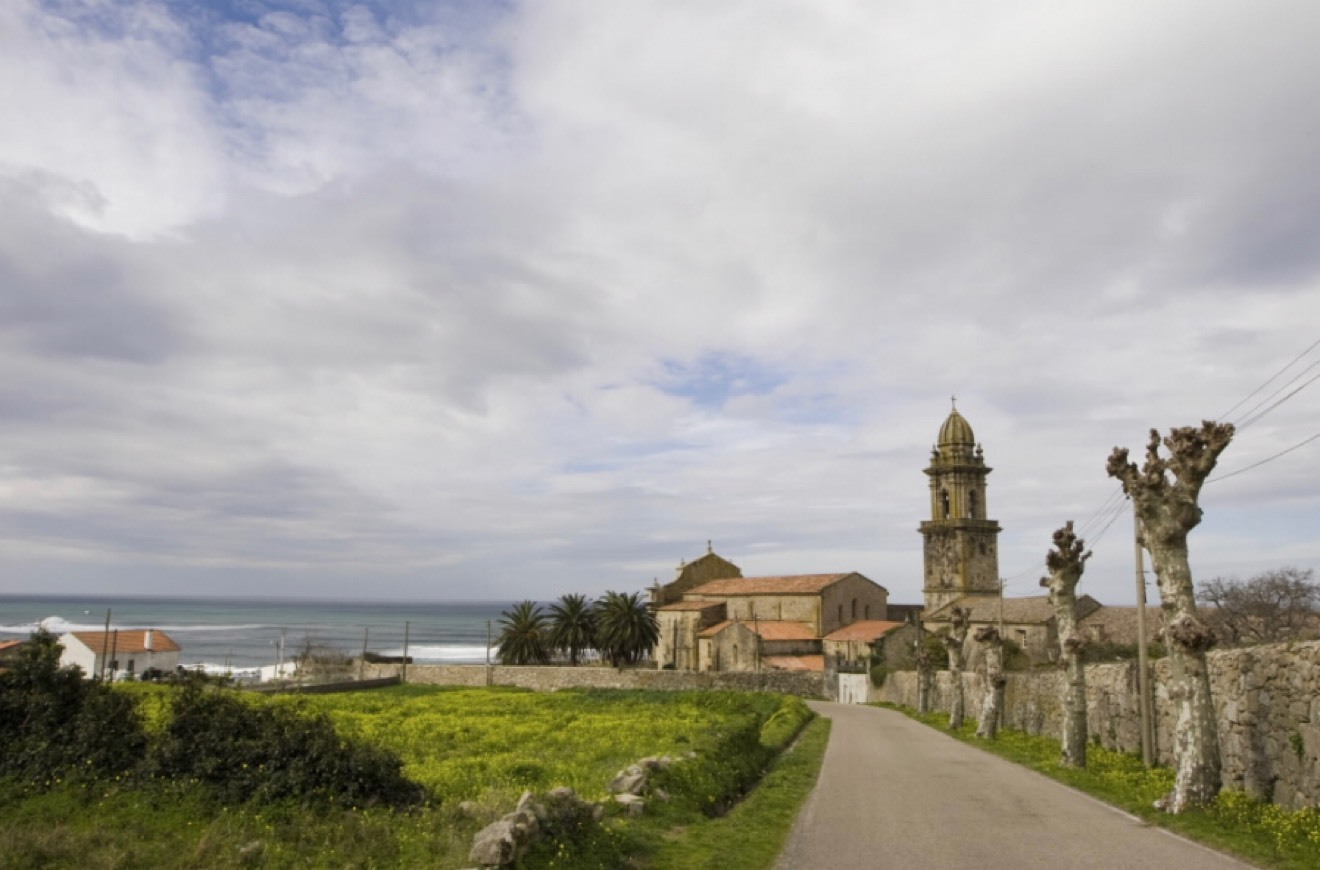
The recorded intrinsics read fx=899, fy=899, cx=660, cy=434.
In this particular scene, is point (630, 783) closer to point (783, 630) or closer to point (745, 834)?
point (745, 834)

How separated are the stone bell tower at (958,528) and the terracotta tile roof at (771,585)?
8090 millimetres

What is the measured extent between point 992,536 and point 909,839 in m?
79.6

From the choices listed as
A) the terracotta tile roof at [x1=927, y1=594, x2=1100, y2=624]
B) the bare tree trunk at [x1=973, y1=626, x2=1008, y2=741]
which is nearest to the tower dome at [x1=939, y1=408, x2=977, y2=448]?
the terracotta tile roof at [x1=927, y1=594, x2=1100, y2=624]

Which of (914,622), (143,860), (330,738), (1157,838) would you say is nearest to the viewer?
(143,860)

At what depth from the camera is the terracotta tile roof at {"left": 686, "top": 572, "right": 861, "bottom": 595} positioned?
86.3 meters

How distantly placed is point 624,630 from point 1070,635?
5960 cm

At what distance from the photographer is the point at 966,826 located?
14.3m

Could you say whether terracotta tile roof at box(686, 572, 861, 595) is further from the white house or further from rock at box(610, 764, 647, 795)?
rock at box(610, 764, 647, 795)

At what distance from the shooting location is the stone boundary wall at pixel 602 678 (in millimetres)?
69625

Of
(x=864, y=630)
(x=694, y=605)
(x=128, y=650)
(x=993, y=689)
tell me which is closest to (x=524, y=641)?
(x=694, y=605)

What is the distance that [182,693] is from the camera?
16516 mm

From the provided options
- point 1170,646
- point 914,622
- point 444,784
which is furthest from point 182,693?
point 914,622

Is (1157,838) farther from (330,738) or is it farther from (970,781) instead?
(330,738)

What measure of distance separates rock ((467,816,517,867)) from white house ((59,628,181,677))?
245 feet
